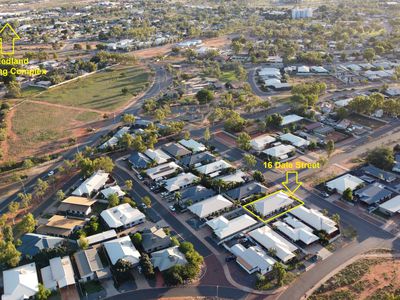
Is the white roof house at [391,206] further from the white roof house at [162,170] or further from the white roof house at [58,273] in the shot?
the white roof house at [58,273]

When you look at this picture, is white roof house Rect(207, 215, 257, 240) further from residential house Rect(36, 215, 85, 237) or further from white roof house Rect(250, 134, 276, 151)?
white roof house Rect(250, 134, 276, 151)

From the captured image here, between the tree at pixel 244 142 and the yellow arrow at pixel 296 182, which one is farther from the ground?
the tree at pixel 244 142

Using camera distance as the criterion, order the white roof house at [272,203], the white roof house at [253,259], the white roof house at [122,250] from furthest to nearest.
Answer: the white roof house at [272,203]
the white roof house at [122,250]
the white roof house at [253,259]

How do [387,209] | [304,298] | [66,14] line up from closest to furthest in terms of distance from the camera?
[304,298] → [387,209] → [66,14]

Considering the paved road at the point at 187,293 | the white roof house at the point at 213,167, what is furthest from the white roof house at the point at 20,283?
the white roof house at the point at 213,167

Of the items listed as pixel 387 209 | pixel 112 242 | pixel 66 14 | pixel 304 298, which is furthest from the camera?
pixel 66 14

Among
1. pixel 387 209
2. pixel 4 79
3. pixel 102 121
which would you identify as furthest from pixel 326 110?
pixel 4 79

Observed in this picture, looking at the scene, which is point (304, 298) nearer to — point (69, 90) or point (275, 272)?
point (275, 272)
